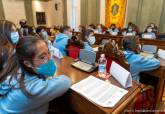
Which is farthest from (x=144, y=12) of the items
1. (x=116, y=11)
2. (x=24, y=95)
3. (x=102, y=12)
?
(x=24, y=95)

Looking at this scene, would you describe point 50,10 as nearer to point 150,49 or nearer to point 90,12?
point 90,12

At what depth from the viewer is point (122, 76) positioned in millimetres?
1162

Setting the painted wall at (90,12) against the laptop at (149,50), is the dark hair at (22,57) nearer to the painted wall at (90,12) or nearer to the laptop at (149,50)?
the laptop at (149,50)

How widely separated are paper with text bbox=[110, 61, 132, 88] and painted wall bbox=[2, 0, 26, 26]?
841 centimetres

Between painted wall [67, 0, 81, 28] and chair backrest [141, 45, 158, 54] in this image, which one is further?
painted wall [67, 0, 81, 28]

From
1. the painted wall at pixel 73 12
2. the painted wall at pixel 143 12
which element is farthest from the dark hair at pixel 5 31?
the painted wall at pixel 73 12

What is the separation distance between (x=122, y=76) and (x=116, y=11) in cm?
613

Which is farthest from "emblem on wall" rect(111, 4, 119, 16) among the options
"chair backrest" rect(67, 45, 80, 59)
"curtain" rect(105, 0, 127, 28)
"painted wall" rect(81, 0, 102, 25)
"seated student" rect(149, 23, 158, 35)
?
"chair backrest" rect(67, 45, 80, 59)

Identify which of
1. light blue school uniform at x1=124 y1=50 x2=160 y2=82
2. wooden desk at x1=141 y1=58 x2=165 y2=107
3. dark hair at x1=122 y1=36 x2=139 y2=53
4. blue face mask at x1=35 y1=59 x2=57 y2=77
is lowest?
wooden desk at x1=141 y1=58 x2=165 y2=107

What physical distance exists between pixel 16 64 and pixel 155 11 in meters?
6.11

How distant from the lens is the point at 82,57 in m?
1.70

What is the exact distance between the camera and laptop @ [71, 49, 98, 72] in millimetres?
1482

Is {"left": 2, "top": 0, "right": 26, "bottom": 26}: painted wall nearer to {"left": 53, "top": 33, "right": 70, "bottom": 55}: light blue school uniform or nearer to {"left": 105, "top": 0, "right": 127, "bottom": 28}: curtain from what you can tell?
{"left": 105, "top": 0, "right": 127, "bottom": 28}: curtain

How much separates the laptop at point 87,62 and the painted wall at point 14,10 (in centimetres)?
791
